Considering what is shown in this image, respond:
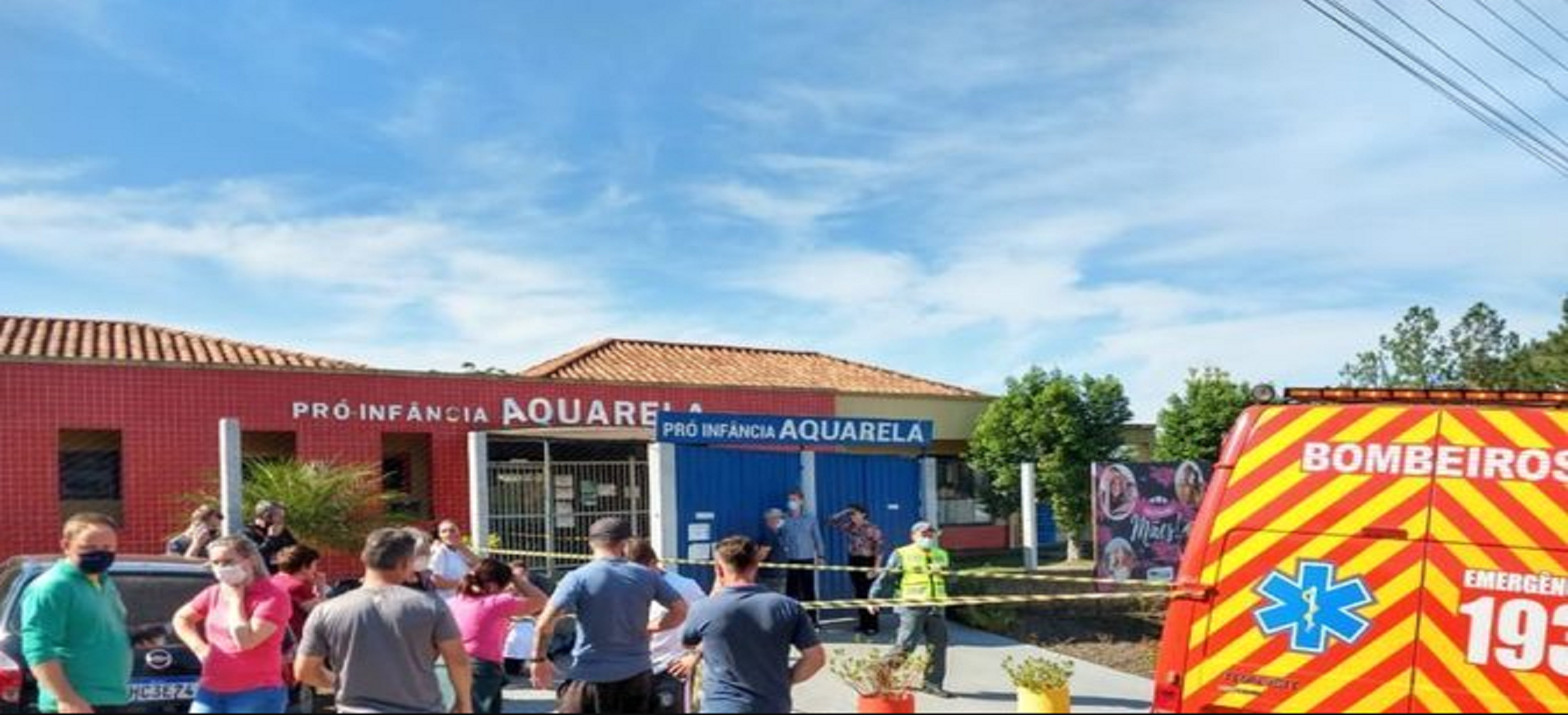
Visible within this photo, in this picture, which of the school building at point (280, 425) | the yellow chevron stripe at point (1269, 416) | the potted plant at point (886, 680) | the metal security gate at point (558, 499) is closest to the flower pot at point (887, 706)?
the potted plant at point (886, 680)

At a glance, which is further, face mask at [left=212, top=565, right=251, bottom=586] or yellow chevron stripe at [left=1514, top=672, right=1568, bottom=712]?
face mask at [left=212, top=565, right=251, bottom=586]

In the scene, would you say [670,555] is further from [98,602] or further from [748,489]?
[98,602]

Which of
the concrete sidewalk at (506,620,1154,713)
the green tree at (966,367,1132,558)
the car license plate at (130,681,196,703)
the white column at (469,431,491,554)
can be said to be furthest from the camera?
the green tree at (966,367,1132,558)

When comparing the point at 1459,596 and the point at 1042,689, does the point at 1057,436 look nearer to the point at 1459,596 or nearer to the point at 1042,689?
the point at 1042,689

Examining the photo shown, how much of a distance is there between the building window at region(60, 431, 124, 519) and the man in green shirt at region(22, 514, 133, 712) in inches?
512

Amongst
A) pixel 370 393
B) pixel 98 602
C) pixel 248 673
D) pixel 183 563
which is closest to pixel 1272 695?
pixel 248 673

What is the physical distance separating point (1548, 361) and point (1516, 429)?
4067 centimetres

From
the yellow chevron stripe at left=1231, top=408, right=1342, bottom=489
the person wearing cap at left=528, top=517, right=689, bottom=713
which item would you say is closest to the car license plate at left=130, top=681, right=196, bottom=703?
the person wearing cap at left=528, top=517, right=689, bottom=713

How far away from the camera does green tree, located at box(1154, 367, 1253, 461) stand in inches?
1077

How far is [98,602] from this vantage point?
209 inches

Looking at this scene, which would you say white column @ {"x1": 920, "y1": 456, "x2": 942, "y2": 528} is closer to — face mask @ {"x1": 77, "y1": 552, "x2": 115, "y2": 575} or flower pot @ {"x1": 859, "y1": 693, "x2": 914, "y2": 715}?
flower pot @ {"x1": 859, "y1": 693, "x2": 914, "y2": 715}

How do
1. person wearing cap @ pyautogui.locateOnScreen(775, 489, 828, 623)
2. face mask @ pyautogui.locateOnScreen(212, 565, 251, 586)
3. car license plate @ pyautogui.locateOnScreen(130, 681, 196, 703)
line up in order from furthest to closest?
person wearing cap @ pyautogui.locateOnScreen(775, 489, 828, 623) < car license plate @ pyautogui.locateOnScreen(130, 681, 196, 703) < face mask @ pyautogui.locateOnScreen(212, 565, 251, 586)

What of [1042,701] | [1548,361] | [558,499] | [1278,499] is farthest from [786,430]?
[1548,361]

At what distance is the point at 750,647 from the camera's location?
18.7 ft
